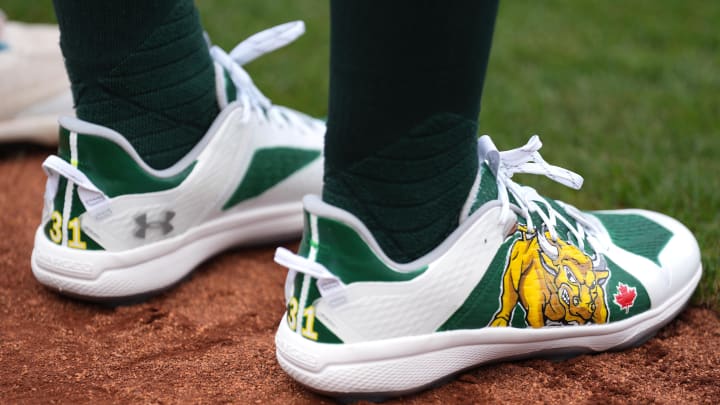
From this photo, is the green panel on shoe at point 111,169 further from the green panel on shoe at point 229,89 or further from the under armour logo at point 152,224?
the green panel on shoe at point 229,89

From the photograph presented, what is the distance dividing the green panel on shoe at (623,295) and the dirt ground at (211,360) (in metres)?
0.08

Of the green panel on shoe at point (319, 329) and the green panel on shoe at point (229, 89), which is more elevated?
the green panel on shoe at point (229, 89)

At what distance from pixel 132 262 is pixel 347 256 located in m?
0.55

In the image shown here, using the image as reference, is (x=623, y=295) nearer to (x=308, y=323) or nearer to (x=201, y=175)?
(x=308, y=323)

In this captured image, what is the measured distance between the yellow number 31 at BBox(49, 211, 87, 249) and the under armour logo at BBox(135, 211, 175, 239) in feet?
0.35

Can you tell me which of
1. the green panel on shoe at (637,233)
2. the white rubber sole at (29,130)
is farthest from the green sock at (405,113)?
the white rubber sole at (29,130)

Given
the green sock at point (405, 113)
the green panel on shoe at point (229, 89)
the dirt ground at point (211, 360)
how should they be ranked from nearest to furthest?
the green sock at point (405, 113), the dirt ground at point (211, 360), the green panel on shoe at point (229, 89)

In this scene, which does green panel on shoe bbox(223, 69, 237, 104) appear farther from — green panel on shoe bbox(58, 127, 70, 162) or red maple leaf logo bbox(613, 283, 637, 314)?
red maple leaf logo bbox(613, 283, 637, 314)

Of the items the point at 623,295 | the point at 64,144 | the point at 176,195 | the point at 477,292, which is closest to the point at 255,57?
the point at 176,195

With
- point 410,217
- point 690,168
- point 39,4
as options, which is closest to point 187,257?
point 410,217

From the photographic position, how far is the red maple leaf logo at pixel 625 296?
1.38 metres

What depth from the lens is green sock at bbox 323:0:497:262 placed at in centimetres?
110

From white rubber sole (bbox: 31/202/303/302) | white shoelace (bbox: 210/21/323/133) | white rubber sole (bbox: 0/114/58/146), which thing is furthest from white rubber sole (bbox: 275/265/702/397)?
white rubber sole (bbox: 0/114/58/146)

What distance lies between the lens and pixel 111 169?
1469 mm
